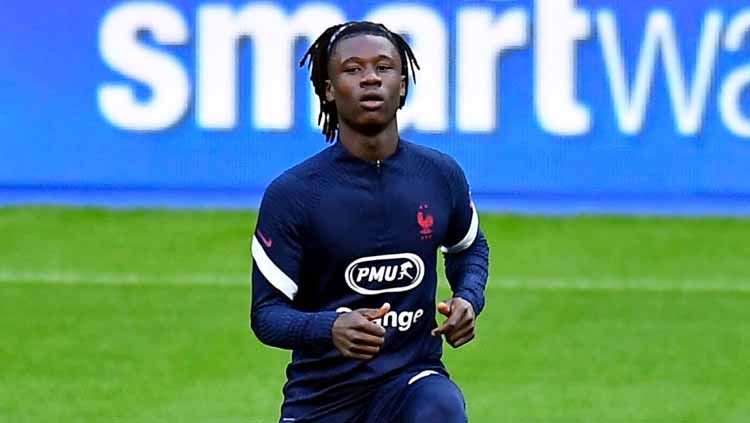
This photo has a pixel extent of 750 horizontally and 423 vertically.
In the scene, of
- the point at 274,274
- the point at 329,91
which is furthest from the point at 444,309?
the point at 329,91

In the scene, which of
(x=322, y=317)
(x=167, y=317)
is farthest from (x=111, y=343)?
(x=322, y=317)

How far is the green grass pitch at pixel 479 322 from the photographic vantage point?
9328mm

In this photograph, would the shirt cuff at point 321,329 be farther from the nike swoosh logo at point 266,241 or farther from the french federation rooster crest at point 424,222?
the french federation rooster crest at point 424,222

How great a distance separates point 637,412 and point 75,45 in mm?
6968

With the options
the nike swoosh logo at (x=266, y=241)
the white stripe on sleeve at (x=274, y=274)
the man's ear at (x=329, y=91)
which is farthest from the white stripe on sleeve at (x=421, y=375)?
the man's ear at (x=329, y=91)

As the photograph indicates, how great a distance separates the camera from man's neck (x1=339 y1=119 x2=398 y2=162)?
5.88 metres

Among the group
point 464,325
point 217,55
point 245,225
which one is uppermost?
point 464,325

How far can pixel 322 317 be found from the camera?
568cm

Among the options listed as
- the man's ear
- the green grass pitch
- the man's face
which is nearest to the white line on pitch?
the green grass pitch

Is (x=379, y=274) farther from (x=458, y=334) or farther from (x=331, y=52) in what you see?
(x=331, y=52)

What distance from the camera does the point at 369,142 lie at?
232 inches

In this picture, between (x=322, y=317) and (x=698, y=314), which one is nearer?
(x=322, y=317)

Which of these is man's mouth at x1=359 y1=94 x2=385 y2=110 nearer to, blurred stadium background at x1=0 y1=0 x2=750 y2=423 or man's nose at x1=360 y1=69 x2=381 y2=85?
man's nose at x1=360 y1=69 x2=381 y2=85

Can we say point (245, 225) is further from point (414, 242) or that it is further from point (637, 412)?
point (414, 242)
